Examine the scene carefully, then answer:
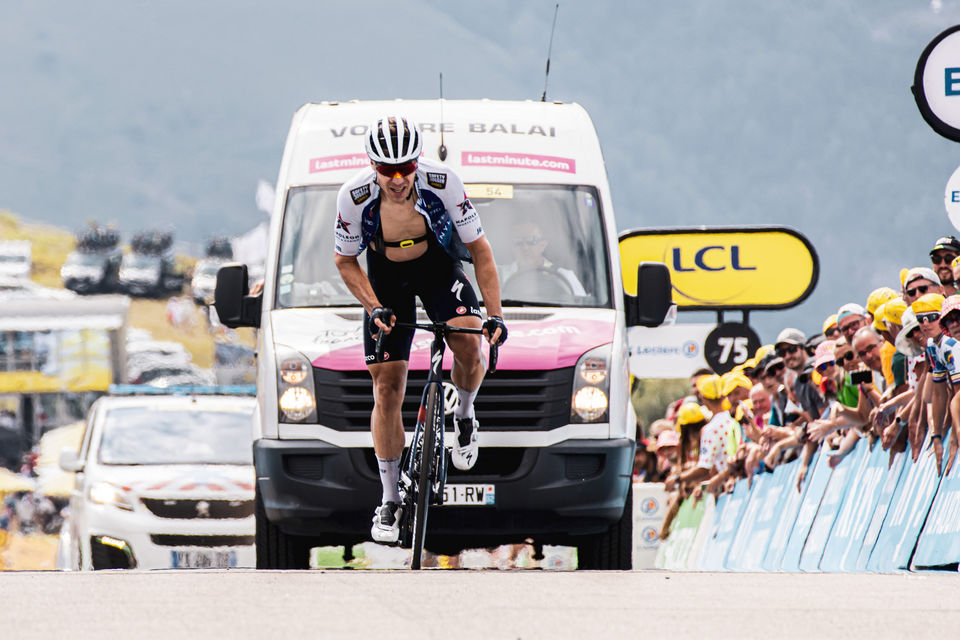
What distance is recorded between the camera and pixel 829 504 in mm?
11820

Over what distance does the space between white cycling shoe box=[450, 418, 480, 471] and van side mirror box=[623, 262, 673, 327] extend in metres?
1.48

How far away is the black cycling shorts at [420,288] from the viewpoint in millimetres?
8422

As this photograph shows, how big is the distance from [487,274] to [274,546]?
2326mm

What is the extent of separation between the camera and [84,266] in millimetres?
110438

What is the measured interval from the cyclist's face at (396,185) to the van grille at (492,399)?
1.47m

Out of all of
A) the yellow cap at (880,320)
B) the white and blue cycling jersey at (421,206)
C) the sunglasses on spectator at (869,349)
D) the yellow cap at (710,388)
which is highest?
the white and blue cycling jersey at (421,206)

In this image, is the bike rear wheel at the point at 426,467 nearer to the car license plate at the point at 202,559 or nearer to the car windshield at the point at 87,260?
the car license plate at the point at 202,559

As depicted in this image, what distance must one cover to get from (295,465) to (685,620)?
12.3ft

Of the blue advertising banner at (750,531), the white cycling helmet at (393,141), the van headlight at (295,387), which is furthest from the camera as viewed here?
the blue advertising banner at (750,531)

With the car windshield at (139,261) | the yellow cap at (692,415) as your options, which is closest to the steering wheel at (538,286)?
the yellow cap at (692,415)

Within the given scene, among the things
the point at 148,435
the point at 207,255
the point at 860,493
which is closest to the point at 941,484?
the point at 860,493

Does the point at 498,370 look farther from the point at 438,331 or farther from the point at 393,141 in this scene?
the point at 393,141

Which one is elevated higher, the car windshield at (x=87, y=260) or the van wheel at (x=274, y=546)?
the car windshield at (x=87, y=260)

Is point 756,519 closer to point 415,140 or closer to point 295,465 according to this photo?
point 295,465
